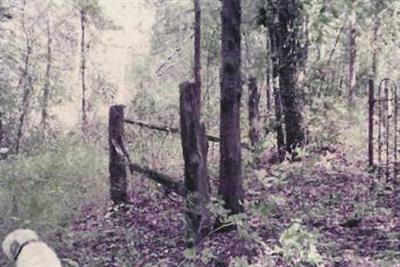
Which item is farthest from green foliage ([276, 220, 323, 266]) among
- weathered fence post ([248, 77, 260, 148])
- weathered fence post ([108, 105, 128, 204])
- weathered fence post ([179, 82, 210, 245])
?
weathered fence post ([248, 77, 260, 148])

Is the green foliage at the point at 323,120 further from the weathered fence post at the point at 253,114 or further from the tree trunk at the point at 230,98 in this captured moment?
the tree trunk at the point at 230,98

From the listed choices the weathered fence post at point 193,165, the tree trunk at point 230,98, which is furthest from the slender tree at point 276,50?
the weathered fence post at point 193,165

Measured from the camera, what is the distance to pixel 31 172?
11445 mm

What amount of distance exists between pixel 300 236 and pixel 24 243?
2.50 m

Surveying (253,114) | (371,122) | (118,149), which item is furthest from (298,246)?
(253,114)

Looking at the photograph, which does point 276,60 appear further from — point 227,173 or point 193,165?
point 193,165

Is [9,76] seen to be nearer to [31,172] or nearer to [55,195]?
[31,172]

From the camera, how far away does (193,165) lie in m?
6.99

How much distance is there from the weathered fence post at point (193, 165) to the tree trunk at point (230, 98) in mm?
312

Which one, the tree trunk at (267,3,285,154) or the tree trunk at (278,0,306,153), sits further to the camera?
the tree trunk at (267,3,285,154)

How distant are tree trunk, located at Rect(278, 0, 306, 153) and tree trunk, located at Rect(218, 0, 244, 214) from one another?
203 inches

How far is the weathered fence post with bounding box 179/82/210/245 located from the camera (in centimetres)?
690

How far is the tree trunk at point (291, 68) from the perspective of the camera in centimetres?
1210

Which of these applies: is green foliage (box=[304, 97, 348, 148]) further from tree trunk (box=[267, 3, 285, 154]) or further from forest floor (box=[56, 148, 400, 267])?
forest floor (box=[56, 148, 400, 267])
